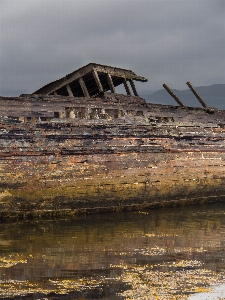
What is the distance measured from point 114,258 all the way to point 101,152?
540cm

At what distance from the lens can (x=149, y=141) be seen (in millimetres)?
14398

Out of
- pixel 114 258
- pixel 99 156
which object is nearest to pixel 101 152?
pixel 99 156

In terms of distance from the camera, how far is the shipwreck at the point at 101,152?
11.9 metres

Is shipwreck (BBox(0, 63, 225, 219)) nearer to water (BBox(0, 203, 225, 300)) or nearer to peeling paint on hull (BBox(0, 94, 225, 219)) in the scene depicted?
peeling paint on hull (BBox(0, 94, 225, 219))

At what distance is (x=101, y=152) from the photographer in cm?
1310

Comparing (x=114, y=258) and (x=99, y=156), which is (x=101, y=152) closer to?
(x=99, y=156)

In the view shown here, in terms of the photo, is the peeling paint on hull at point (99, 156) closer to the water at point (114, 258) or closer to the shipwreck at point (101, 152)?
the shipwreck at point (101, 152)

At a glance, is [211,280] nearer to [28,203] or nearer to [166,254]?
[166,254]

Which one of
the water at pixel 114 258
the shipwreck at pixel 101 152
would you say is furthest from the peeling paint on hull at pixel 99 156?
the water at pixel 114 258

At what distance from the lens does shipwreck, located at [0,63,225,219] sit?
39.0 ft

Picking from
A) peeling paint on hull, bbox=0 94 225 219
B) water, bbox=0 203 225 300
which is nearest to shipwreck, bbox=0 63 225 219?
peeling paint on hull, bbox=0 94 225 219

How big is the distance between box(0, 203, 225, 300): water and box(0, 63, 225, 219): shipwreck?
2.86 ft

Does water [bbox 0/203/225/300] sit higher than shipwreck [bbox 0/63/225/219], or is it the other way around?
shipwreck [bbox 0/63/225/219]

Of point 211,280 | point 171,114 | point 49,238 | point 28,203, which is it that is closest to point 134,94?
point 171,114
